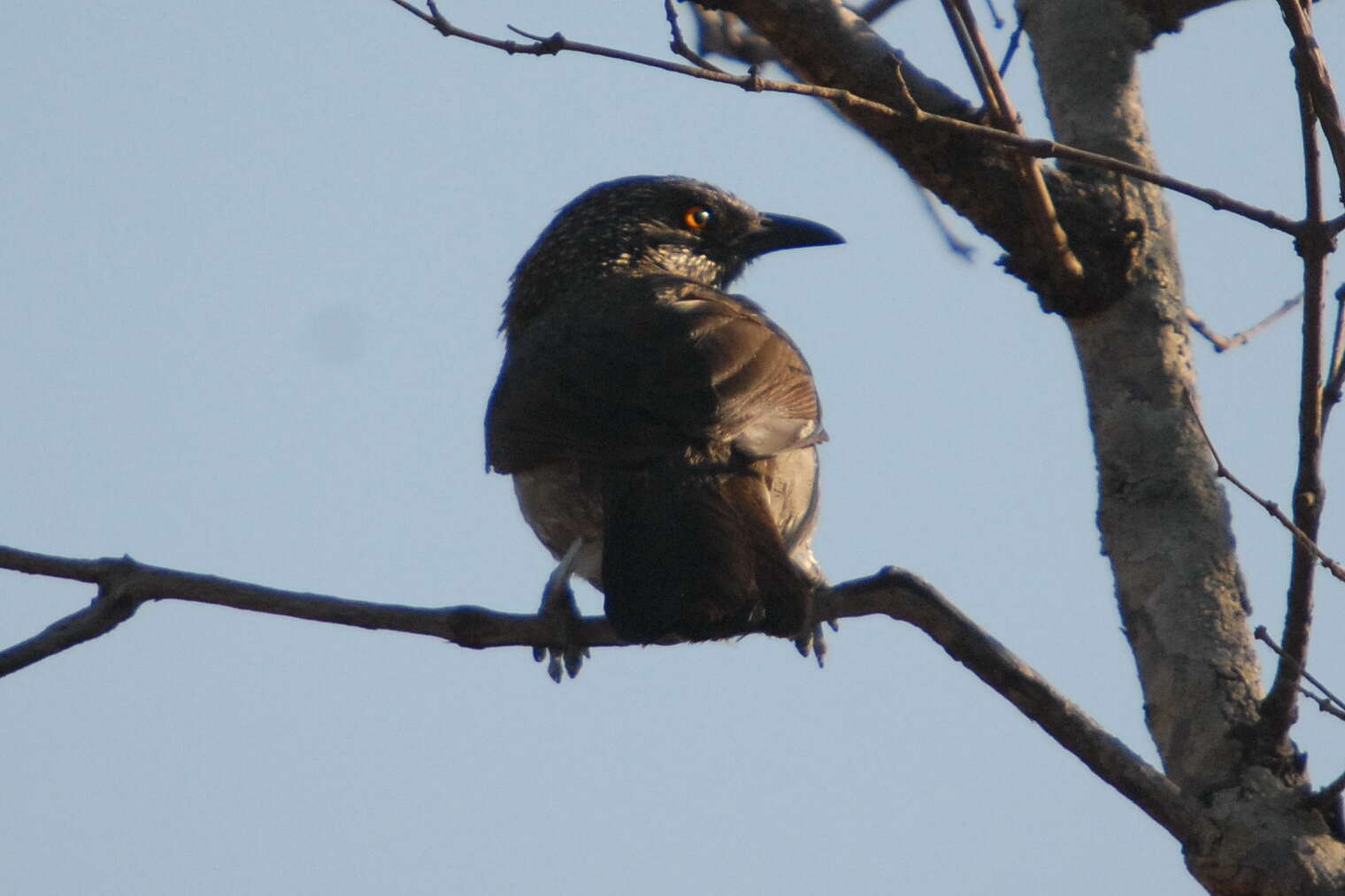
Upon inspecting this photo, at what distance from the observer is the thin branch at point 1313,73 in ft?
11.1

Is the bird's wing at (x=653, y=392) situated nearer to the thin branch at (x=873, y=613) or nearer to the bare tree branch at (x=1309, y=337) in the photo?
the thin branch at (x=873, y=613)

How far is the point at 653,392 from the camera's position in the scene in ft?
18.4

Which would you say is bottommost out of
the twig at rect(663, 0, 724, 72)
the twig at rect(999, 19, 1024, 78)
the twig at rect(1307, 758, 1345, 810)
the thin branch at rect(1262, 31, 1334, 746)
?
the twig at rect(1307, 758, 1345, 810)

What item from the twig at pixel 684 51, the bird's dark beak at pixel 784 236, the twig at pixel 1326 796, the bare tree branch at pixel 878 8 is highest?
the bare tree branch at pixel 878 8

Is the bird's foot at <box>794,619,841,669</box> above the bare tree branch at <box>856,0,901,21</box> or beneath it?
beneath

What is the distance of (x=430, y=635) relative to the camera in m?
4.30

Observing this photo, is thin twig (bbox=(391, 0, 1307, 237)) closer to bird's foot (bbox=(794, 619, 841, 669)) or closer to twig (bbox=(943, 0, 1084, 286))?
twig (bbox=(943, 0, 1084, 286))

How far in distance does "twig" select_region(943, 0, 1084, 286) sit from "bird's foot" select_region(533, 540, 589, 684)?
1.78 metres

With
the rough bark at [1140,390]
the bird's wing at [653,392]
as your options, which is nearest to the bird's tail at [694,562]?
the bird's wing at [653,392]

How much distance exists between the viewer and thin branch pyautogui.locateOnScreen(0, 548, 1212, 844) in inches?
151

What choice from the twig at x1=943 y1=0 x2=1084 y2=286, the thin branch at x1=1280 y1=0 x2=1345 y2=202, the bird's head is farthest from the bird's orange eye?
the thin branch at x1=1280 y1=0 x2=1345 y2=202

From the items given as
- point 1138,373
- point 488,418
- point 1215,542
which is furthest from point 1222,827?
point 488,418

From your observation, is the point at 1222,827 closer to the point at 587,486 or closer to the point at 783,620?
the point at 783,620

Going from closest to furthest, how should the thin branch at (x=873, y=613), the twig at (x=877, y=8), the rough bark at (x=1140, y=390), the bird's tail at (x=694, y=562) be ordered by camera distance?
the thin branch at (x=873, y=613), the rough bark at (x=1140, y=390), the bird's tail at (x=694, y=562), the twig at (x=877, y=8)
